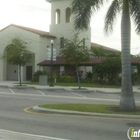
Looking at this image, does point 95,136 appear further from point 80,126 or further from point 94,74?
point 94,74

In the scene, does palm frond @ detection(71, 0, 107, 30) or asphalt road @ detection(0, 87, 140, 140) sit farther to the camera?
palm frond @ detection(71, 0, 107, 30)

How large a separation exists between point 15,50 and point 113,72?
492 inches

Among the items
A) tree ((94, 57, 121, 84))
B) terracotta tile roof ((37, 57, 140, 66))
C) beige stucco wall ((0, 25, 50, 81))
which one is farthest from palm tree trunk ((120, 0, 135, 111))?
beige stucco wall ((0, 25, 50, 81))

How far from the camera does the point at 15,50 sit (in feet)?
108

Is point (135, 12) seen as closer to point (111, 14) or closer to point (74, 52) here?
point (111, 14)

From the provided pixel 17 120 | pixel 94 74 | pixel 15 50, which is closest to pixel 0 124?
pixel 17 120

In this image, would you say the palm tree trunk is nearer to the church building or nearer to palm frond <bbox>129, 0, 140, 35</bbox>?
palm frond <bbox>129, 0, 140, 35</bbox>

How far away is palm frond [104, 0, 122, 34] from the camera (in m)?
14.4

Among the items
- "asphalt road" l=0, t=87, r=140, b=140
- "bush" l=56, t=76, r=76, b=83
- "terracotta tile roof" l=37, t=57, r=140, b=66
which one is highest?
"terracotta tile roof" l=37, t=57, r=140, b=66

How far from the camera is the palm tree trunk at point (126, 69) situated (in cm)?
1300

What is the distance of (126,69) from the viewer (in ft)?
43.0

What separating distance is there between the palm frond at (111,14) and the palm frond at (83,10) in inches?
30.8

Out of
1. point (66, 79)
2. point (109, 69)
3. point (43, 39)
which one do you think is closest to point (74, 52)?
point (109, 69)

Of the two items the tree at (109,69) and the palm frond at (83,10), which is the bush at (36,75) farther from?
the palm frond at (83,10)
